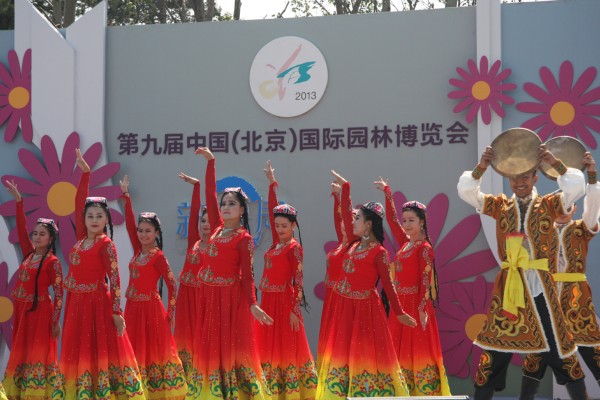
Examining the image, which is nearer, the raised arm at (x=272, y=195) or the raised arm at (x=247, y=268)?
the raised arm at (x=247, y=268)

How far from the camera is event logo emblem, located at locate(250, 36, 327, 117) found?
8859 mm

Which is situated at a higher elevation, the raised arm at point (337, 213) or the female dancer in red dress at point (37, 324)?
the raised arm at point (337, 213)

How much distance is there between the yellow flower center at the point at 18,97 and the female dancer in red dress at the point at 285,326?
3121 mm

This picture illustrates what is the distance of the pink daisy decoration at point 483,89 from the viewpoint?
27.6 ft

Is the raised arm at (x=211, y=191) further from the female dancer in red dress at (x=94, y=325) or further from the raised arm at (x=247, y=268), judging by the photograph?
the female dancer in red dress at (x=94, y=325)

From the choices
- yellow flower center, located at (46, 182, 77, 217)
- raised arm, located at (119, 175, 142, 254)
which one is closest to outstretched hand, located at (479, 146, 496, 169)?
raised arm, located at (119, 175, 142, 254)

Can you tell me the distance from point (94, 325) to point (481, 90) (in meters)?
3.99

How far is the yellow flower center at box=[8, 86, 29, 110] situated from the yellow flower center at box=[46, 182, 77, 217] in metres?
0.88

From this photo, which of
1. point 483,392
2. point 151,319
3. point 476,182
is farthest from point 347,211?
point 483,392

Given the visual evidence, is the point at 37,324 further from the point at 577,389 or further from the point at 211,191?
the point at 577,389

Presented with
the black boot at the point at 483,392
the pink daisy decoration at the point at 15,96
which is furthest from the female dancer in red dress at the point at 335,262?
the pink daisy decoration at the point at 15,96

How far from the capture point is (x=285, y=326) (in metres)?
7.24

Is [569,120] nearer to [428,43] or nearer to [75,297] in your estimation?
[428,43]

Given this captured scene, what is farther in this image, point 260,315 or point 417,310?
point 417,310
